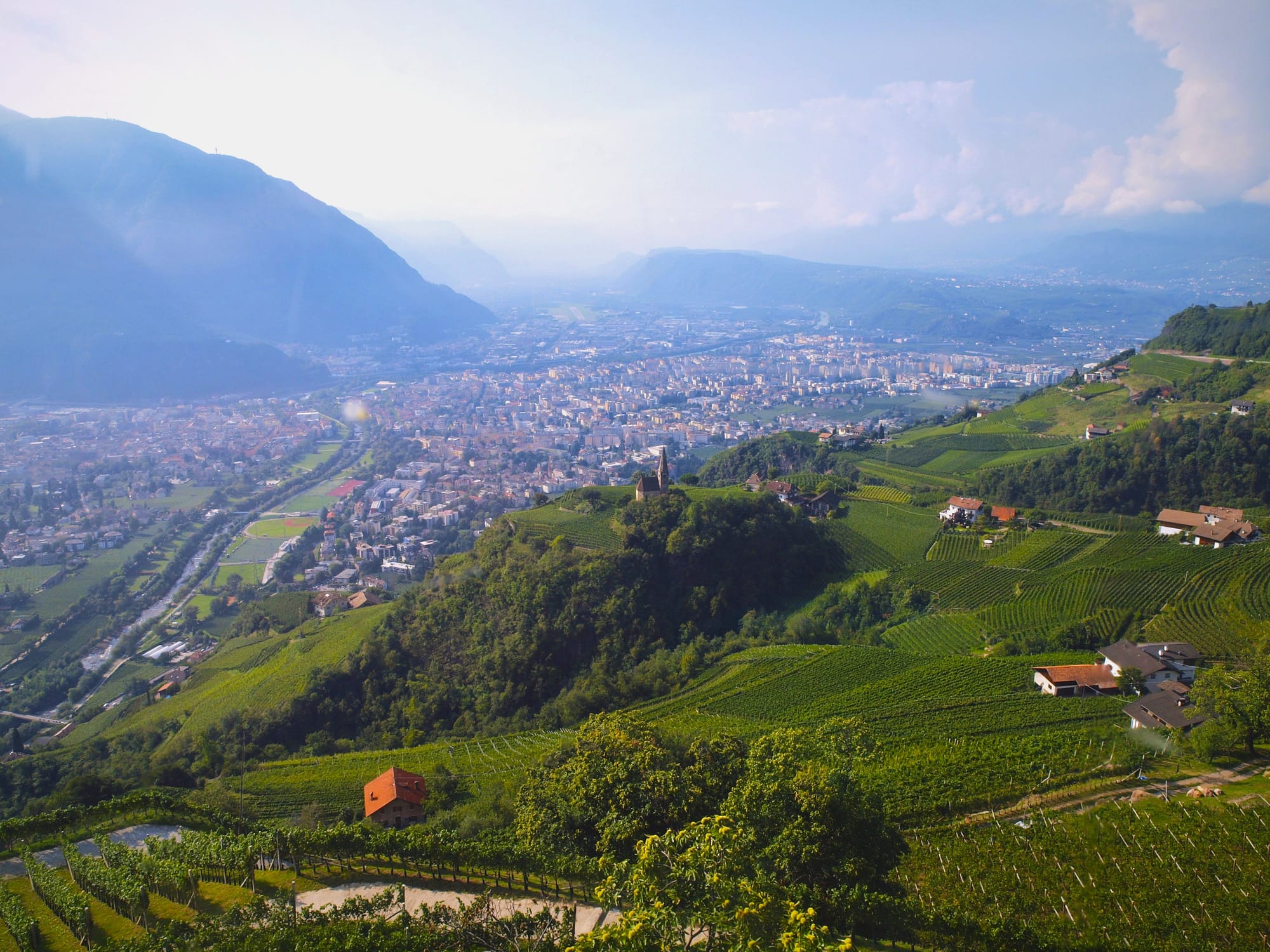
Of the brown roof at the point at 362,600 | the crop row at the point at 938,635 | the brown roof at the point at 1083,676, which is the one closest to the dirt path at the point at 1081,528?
the crop row at the point at 938,635

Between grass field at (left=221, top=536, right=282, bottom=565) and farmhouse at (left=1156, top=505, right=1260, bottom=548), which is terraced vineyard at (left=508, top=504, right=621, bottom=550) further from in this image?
grass field at (left=221, top=536, right=282, bottom=565)

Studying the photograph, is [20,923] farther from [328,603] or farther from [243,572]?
[243,572]

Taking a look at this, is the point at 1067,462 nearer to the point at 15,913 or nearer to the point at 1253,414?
the point at 1253,414

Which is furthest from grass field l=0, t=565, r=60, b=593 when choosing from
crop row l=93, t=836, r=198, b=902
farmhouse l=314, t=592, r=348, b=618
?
crop row l=93, t=836, r=198, b=902

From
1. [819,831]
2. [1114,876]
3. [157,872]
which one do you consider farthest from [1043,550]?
[157,872]

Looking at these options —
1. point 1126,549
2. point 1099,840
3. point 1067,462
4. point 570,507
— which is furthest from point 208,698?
point 1067,462
